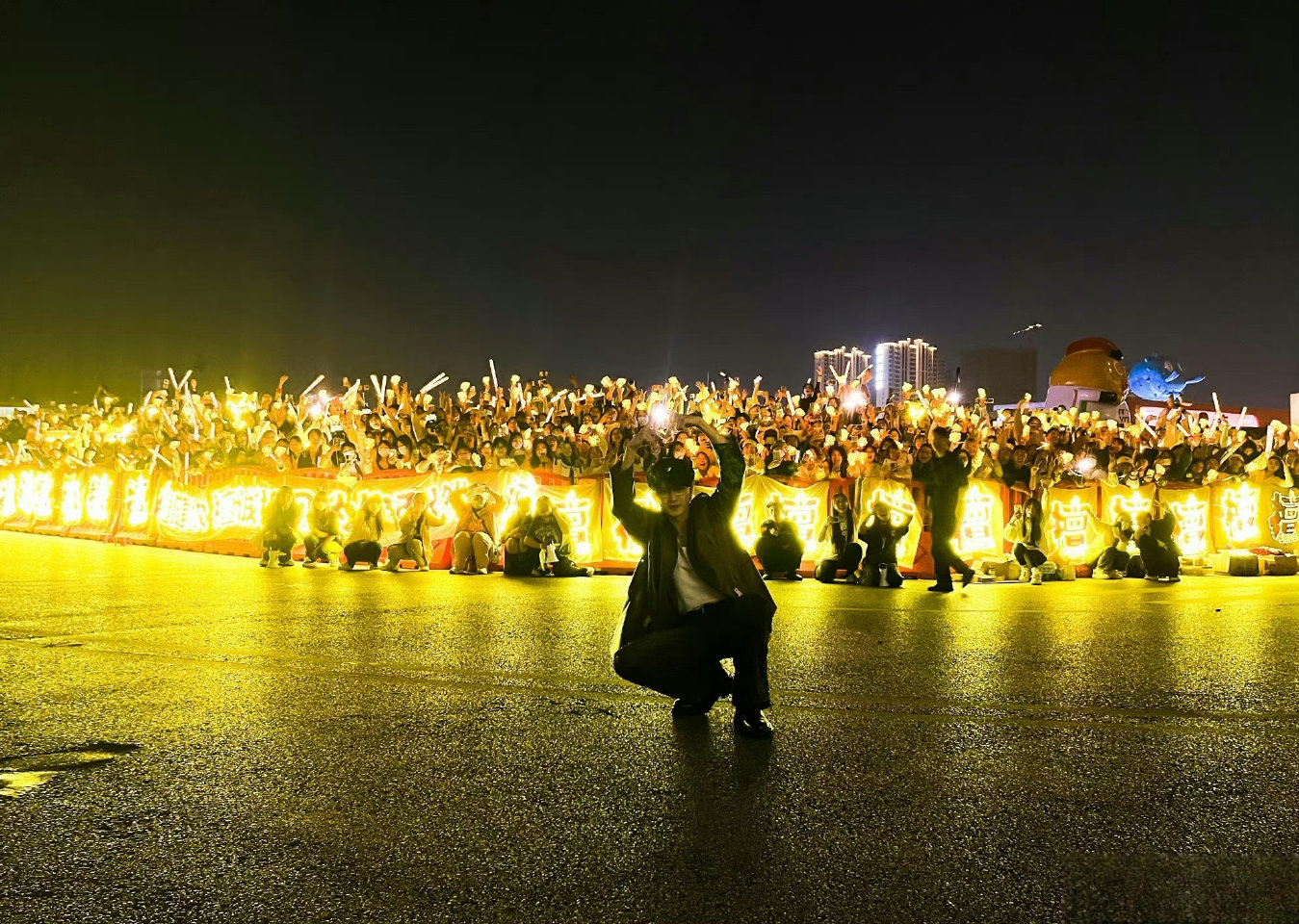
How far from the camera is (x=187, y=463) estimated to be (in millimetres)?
17500

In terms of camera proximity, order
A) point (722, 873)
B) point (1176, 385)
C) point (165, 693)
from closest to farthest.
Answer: point (722, 873), point (165, 693), point (1176, 385)

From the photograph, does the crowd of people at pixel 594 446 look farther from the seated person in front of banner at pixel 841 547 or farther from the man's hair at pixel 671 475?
the man's hair at pixel 671 475

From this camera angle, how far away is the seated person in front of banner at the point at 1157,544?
13.9 meters

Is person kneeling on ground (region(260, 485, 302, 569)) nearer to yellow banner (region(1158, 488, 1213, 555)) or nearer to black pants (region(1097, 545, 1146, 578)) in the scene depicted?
black pants (region(1097, 545, 1146, 578))

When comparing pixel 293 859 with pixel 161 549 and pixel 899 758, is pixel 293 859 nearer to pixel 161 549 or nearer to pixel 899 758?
pixel 899 758

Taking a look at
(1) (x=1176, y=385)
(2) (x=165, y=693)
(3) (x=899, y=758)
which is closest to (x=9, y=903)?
(2) (x=165, y=693)

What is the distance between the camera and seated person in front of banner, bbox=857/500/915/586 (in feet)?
42.0

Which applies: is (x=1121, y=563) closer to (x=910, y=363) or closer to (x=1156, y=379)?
(x=1156, y=379)

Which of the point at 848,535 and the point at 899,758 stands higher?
the point at 848,535

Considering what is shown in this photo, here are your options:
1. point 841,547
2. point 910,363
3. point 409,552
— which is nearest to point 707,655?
point 841,547

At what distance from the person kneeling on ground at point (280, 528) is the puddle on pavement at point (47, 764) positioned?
33.6ft

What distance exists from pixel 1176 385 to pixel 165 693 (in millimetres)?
48493

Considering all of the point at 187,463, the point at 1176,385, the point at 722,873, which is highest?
the point at 1176,385

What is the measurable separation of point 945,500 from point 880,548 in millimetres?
1119
